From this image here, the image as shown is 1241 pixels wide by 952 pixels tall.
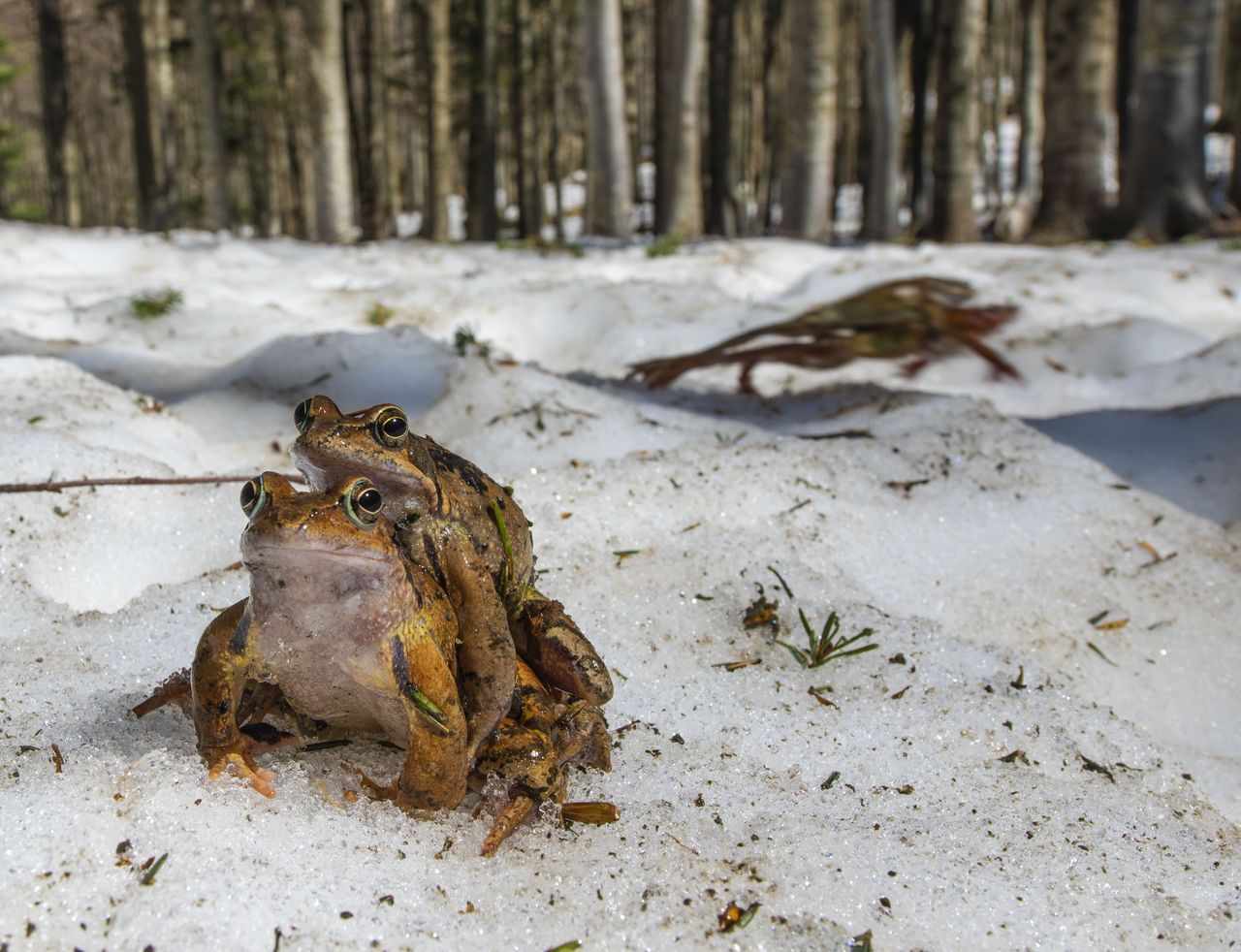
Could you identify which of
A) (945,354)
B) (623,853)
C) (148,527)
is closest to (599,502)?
(148,527)

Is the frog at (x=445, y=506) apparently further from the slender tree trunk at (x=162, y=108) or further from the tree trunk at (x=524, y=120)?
the tree trunk at (x=524, y=120)

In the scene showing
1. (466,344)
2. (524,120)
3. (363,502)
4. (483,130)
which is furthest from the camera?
(524,120)

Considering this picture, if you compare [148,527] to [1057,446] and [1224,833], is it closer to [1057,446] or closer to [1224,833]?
[1224,833]

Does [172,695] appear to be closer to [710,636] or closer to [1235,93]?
[710,636]

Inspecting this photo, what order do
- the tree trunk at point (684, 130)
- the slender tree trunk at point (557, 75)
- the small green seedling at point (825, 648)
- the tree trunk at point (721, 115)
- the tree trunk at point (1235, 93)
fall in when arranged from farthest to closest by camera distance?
the slender tree trunk at point (557, 75) < the tree trunk at point (721, 115) < the tree trunk at point (1235, 93) < the tree trunk at point (684, 130) < the small green seedling at point (825, 648)

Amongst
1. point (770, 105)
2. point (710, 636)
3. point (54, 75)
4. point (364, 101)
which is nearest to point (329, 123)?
point (364, 101)

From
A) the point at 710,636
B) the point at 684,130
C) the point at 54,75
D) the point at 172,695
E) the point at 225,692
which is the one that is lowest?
the point at 710,636

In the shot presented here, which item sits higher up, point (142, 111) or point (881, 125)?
point (142, 111)

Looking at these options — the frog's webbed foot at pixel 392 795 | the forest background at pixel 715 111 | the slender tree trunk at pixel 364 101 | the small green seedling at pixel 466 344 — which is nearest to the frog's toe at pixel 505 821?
the frog's webbed foot at pixel 392 795
